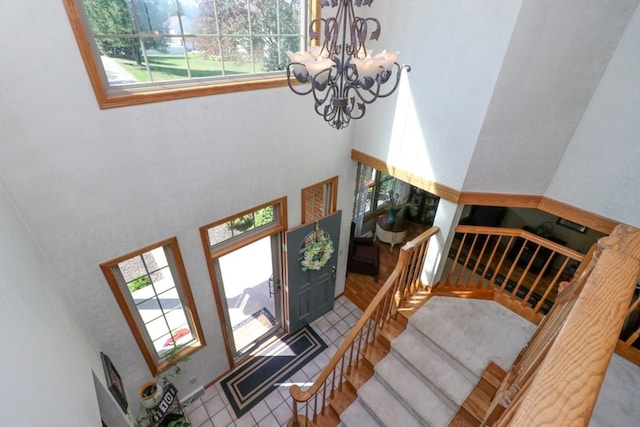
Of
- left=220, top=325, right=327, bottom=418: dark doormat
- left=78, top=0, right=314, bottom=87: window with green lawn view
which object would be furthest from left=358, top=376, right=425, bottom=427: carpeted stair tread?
left=78, top=0, right=314, bottom=87: window with green lawn view

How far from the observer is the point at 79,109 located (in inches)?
77.0

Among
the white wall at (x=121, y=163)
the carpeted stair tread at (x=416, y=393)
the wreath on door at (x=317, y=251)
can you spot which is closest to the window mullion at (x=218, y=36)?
the white wall at (x=121, y=163)

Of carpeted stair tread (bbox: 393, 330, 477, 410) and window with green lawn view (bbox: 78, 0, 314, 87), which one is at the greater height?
window with green lawn view (bbox: 78, 0, 314, 87)

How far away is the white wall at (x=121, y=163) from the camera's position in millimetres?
1782

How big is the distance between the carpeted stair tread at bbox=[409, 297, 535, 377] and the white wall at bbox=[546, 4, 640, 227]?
1365 millimetres

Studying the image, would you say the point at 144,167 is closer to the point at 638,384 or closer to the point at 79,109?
the point at 79,109

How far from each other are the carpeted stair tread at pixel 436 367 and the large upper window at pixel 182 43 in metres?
2.90

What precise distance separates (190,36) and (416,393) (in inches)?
144

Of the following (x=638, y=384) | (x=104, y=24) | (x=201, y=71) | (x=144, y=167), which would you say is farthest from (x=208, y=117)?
(x=638, y=384)

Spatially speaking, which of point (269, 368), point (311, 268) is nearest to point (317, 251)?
point (311, 268)

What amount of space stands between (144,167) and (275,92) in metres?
1.34

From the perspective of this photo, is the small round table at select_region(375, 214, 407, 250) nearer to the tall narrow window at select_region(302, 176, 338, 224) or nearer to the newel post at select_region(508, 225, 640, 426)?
the tall narrow window at select_region(302, 176, 338, 224)

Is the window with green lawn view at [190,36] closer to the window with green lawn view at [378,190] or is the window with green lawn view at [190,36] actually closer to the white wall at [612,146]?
the white wall at [612,146]

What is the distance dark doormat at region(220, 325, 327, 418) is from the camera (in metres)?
3.80
